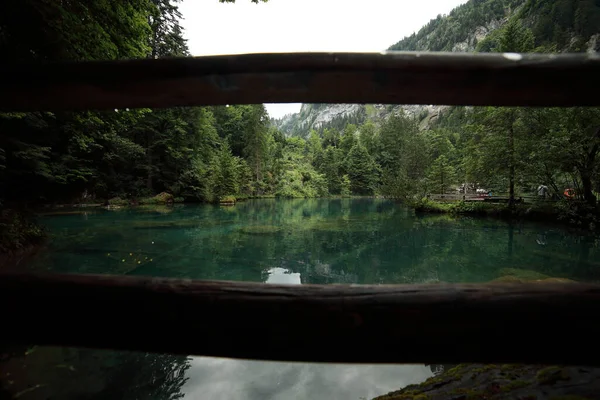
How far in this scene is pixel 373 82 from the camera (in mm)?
1083

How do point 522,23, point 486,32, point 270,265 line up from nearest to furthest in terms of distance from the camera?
1. point 270,265
2. point 522,23
3. point 486,32

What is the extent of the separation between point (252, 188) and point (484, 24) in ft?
420

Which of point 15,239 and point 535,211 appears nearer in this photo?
point 15,239

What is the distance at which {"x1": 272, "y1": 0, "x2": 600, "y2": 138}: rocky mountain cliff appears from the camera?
142 ft

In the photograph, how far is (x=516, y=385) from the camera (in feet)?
6.79

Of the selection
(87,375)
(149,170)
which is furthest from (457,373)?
(149,170)

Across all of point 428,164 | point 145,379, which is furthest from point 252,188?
point 145,379

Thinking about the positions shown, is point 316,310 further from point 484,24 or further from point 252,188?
point 484,24

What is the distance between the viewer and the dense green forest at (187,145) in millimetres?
5961

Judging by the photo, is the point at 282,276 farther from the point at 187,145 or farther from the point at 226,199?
the point at 187,145

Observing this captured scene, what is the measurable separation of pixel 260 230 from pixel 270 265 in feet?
19.1

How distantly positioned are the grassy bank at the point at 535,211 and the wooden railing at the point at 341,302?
17452 mm

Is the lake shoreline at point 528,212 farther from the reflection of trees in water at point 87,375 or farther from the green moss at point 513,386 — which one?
the reflection of trees in water at point 87,375

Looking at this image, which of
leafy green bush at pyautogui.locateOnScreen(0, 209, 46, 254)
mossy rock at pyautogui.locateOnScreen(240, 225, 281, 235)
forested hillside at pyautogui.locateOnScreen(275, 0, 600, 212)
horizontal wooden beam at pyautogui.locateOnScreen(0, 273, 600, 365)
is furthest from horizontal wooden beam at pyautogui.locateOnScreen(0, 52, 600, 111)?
forested hillside at pyautogui.locateOnScreen(275, 0, 600, 212)
